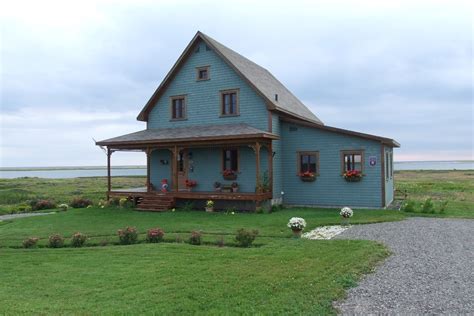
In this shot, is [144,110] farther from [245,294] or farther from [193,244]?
[245,294]

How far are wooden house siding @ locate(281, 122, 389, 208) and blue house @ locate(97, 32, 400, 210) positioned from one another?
46mm

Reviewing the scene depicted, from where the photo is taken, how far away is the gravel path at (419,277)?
5.71 meters

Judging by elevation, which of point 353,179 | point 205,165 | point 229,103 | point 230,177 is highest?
point 229,103

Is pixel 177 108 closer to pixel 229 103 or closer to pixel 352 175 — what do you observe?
pixel 229 103

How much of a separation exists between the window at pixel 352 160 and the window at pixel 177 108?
9143 millimetres

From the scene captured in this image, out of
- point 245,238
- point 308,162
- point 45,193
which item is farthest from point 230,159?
point 45,193

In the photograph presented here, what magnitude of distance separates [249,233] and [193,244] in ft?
5.58

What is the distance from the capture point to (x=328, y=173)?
18.5 m

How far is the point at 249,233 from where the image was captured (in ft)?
33.9

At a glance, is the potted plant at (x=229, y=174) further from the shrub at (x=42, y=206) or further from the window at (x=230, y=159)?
the shrub at (x=42, y=206)

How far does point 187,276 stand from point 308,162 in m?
12.8

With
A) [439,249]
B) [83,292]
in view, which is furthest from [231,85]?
[83,292]

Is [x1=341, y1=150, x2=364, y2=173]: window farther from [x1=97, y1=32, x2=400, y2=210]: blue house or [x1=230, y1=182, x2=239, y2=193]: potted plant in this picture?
[x1=230, y1=182, x2=239, y2=193]: potted plant

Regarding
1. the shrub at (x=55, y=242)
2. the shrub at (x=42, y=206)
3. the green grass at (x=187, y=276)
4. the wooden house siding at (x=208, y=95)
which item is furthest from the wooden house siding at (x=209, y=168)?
the shrub at (x=55, y=242)
